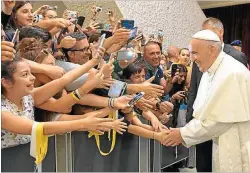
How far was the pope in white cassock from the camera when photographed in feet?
8.14

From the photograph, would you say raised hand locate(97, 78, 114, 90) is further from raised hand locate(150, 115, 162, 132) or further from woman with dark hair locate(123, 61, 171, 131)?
raised hand locate(150, 115, 162, 132)

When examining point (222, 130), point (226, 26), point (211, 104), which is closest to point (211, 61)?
point (211, 104)

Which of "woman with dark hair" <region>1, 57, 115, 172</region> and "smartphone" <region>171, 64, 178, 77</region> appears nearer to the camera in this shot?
"woman with dark hair" <region>1, 57, 115, 172</region>

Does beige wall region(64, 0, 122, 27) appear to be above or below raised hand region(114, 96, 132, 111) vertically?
above

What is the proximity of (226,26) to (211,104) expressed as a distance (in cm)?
735

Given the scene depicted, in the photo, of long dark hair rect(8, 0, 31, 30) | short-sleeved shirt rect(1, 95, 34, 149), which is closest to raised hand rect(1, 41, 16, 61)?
short-sleeved shirt rect(1, 95, 34, 149)

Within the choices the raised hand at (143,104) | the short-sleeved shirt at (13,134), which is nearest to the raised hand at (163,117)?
the raised hand at (143,104)

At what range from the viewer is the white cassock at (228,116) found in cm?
248

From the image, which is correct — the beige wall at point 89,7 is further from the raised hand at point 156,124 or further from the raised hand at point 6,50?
the raised hand at point 6,50

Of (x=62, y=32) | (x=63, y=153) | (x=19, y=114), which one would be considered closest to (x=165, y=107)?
(x=62, y=32)

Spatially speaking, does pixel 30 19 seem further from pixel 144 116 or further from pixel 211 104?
pixel 211 104

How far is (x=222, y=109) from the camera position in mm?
2502

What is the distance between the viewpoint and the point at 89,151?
2387mm

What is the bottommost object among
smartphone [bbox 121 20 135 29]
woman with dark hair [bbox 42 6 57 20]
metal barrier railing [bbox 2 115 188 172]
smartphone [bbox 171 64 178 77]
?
metal barrier railing [bbox 2 115 188 172]
